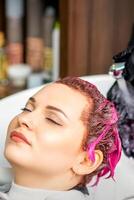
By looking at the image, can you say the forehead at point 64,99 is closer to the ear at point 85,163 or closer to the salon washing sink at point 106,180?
the ear at point 85,163

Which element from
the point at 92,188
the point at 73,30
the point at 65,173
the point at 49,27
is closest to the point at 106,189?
the point at 92,188

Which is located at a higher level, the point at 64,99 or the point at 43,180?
the point at 64,99

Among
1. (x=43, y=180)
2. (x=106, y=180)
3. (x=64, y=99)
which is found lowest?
(x=106, y=180)

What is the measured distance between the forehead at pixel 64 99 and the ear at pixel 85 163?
64 millimetres

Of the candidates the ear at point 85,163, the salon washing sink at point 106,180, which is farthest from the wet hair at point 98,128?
the salon washing sink at point 106,180

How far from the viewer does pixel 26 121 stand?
2.51 ft

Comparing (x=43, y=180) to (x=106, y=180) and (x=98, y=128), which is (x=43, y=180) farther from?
(x=106, y=180)

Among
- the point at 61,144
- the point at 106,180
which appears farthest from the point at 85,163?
the point at 106,180

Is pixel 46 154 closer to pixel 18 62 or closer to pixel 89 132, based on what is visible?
pixel 89 132

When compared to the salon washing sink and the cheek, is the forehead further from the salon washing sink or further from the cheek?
the salon washing sink

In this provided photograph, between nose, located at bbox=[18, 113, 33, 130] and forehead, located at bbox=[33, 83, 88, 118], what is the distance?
0.11 feet

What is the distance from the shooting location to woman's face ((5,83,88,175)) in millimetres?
753

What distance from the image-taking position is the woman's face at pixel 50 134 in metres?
0.75

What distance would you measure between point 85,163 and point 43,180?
0.07 metres
